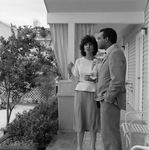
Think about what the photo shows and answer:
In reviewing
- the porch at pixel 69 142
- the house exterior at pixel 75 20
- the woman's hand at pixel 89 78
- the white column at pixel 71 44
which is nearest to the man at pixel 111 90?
the woman's hand at pixel 89 78

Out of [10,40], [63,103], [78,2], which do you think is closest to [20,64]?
[10,40]

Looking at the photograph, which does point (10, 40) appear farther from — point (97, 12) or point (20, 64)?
point (97, 12)

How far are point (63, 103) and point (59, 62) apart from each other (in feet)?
2.84

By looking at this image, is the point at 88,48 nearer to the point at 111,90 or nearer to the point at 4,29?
the point at 111,90

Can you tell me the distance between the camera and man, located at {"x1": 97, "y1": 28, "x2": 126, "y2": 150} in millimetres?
1935

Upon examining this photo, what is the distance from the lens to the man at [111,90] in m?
1.93

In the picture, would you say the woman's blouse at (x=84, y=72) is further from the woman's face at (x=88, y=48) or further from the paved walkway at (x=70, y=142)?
the paved walkway at (x=70, y=142)

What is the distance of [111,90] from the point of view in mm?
1937

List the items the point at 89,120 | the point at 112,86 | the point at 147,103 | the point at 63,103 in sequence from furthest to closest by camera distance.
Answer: the point at 147,103, the point at 63,103, the point at 89,120, the point at 112,86

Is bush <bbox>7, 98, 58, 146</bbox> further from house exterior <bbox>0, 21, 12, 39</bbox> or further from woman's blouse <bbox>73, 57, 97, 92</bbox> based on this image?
house exterior <bbox>0, 21, 12, 39</bbox>

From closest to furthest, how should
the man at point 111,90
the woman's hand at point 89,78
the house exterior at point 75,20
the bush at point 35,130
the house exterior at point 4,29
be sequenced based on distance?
the man at point 111,90 → the woman's hand at point 89,78 → the bush at point 35,130 → the house exterior at point 75,20 → the house exterior at point 4,29

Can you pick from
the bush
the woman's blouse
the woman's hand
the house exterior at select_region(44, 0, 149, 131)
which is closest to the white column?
the house exterior at select_region(44, 0, 149, 131)

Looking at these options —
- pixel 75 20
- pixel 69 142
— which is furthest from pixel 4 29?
pixel 69 142

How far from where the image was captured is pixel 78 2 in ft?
14.5
